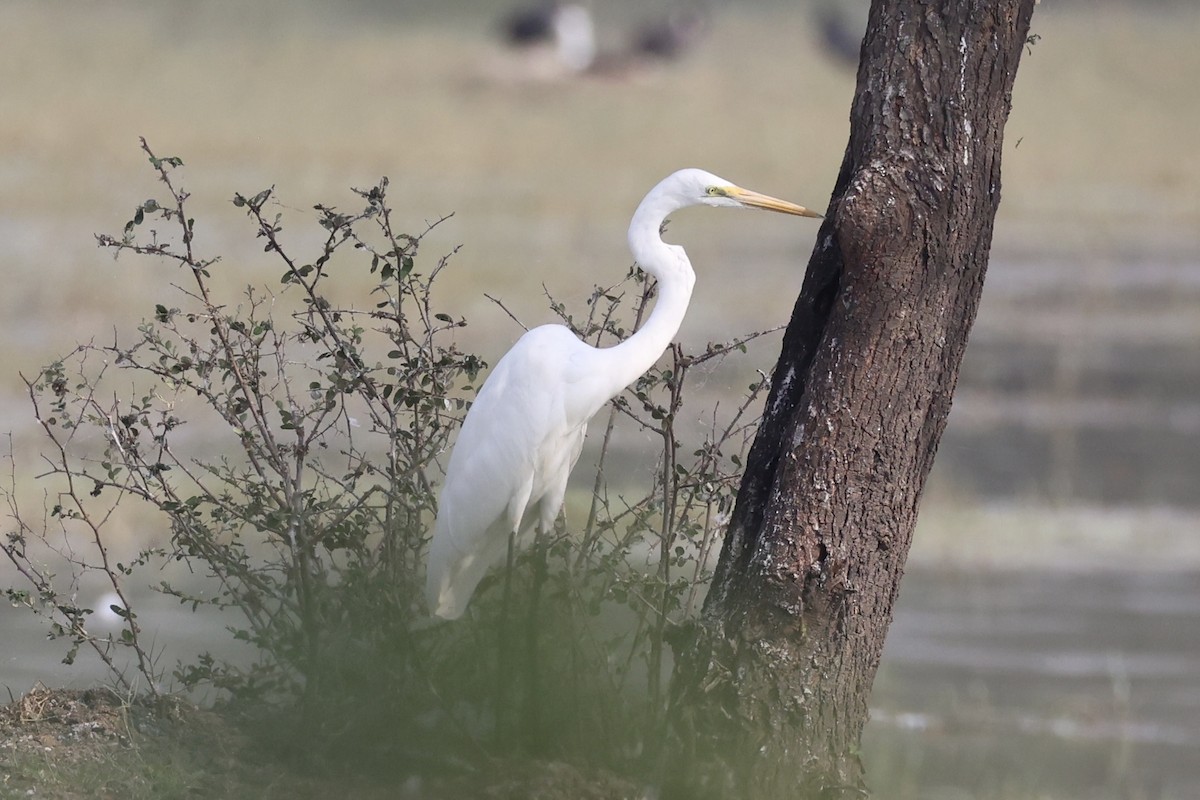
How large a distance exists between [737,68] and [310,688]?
21472mm

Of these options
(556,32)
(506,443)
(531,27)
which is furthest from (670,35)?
(506,443)

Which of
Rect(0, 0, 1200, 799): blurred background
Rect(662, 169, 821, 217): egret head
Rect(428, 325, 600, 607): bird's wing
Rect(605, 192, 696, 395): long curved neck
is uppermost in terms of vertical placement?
Rect(0, 0, 1200, 799): blurred background

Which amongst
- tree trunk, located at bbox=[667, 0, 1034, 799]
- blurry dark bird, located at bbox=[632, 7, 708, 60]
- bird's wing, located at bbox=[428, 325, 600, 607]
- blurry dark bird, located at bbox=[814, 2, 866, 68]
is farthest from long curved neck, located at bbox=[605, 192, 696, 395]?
blurry dark bird, located at bbox=[632, 7, 708, 60]

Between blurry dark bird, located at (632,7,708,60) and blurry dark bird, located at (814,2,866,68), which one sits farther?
blurry dark bird, located at (632,7,708,60)

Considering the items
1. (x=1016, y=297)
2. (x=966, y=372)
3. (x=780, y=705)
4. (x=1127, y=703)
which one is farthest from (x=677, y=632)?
(x=1016, y=297)

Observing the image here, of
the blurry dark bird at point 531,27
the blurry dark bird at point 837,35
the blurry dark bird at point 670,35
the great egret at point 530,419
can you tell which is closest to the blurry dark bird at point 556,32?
the blurry dark bird at point 531,27

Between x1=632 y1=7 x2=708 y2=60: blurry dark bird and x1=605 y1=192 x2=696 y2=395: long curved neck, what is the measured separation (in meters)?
20.0

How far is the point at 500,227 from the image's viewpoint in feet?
54.5

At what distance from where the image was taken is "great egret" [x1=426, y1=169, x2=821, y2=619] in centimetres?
422

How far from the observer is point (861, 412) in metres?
3.84

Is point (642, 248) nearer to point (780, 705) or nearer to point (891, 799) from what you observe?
point (780, 705)

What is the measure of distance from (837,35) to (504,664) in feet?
66.5

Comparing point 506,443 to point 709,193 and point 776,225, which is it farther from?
point 776,225

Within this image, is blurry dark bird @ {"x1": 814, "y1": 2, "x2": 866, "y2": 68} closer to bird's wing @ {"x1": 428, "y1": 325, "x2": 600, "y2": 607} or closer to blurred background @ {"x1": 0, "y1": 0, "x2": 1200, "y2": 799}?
blurred background @ {"x1": 0, "y1": 0, "x2": 1200, "y2": 799}
